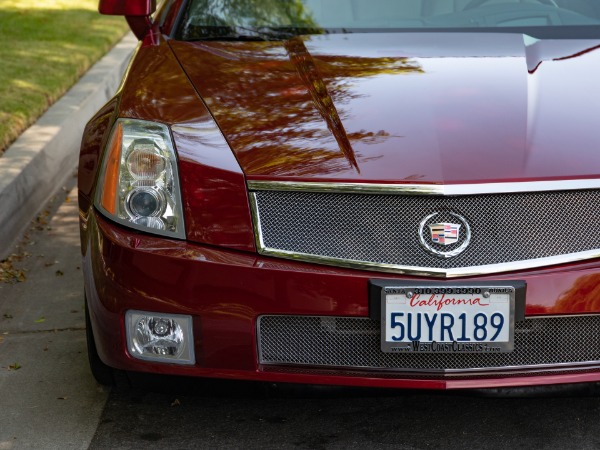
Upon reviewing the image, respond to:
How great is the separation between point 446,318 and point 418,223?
0.86ft

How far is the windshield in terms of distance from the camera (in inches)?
168

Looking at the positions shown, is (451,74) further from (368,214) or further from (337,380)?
(337,380)

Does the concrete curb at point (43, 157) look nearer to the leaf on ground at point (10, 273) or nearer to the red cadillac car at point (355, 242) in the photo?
the leaf on ground at point (10, 273)

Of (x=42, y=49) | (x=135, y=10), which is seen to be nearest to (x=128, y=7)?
(x=135, y=10)

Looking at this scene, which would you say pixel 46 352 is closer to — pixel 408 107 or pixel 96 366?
pixel 96 366

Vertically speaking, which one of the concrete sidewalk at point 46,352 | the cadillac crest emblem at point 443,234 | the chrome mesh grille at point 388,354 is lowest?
the concrete sidewalk at point 46,352

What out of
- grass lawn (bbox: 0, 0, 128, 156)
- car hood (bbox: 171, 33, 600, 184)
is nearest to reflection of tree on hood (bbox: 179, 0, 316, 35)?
car hood (bbox: 171, 33, 600, 184)

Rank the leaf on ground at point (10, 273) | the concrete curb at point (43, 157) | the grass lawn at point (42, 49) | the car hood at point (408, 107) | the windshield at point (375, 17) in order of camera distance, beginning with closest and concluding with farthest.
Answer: the car hood at point (408, 107) < the windshield at point (375, 17) < the leaf on ground at point (10, 273) < the concrete curb at point (43, 157) < the grass lawn at point (42, 49)

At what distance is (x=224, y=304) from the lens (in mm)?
3051

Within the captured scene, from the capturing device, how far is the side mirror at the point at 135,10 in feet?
14.7

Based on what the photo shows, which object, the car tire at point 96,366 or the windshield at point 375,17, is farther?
the windshield at point 375,17

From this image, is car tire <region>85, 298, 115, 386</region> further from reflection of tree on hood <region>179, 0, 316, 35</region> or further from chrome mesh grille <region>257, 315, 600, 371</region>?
reflection of tree on hood <region>179, 0, 316, 35</region>

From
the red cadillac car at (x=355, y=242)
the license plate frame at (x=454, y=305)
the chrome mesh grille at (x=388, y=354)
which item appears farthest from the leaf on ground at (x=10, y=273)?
the license plate frame at (x=454, y=305)

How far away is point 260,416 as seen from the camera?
3.59 meters
